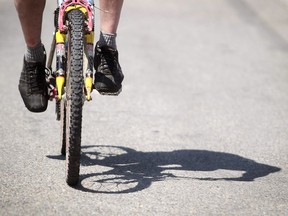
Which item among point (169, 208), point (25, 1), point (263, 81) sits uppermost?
point (25, 1)

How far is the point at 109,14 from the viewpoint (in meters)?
5.38

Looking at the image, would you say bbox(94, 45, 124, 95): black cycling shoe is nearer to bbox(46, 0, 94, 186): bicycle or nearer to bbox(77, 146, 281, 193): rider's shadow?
bbox(46, 0, 94, 186): bicycle

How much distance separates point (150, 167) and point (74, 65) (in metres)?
1.28

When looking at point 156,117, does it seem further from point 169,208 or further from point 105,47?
point 169,208

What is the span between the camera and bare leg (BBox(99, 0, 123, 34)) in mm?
5375

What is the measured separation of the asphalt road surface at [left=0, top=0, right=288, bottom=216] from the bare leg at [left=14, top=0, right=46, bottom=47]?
956 millimetres

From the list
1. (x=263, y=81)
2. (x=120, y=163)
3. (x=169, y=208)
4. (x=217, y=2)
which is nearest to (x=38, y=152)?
(x=120, y=163)

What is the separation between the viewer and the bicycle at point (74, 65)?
4.67m

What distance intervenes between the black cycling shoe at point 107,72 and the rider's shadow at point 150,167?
0.61 meters

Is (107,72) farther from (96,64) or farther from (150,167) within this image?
(150,167)

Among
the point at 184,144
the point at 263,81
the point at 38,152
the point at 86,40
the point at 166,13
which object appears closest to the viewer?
the point at 86,40

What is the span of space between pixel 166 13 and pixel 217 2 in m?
1.37

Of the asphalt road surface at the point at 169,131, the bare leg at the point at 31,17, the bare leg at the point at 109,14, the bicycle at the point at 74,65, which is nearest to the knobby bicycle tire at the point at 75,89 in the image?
the bicycle at the point at 74,65

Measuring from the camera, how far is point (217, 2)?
493 inches
